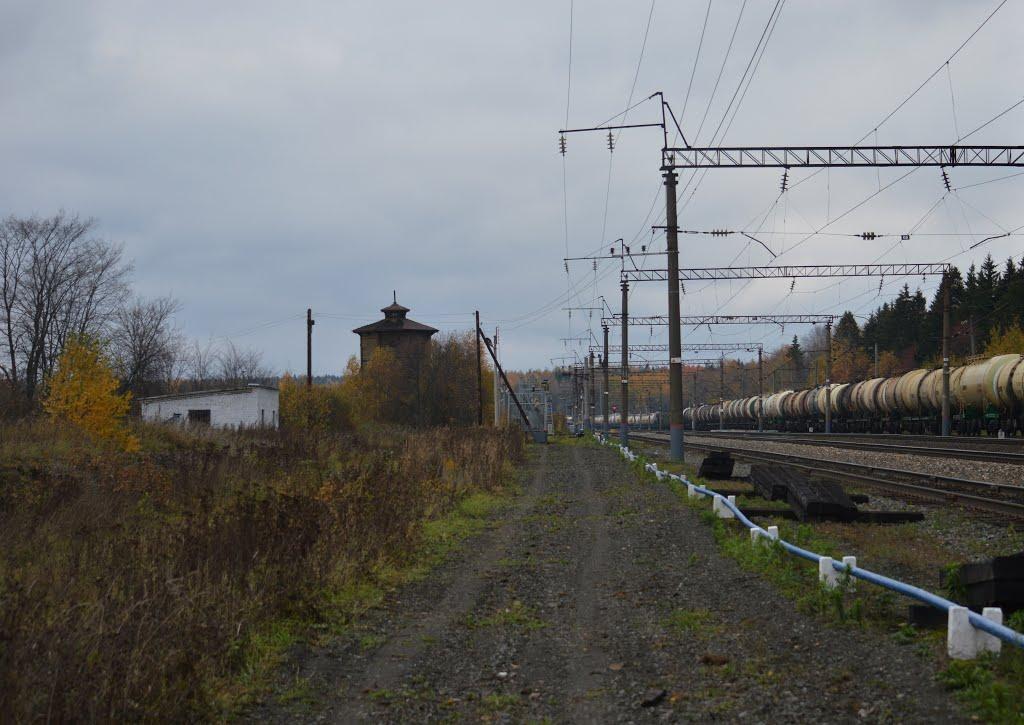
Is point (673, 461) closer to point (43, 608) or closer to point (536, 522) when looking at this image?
point (536, 522)

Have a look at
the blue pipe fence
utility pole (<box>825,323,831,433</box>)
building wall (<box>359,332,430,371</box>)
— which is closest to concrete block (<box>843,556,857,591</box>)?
the blue pipe fence

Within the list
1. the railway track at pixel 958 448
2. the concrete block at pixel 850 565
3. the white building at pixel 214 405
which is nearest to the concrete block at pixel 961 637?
the concrete block at pixel 850 565

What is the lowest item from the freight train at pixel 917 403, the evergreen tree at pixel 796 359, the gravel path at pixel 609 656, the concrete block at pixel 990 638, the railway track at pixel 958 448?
the gravel path at pixel 609 656

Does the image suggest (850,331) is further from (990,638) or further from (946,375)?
(990,638)

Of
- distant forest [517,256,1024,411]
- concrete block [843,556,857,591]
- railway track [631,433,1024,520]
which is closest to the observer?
concrete block [843,556,857,591]

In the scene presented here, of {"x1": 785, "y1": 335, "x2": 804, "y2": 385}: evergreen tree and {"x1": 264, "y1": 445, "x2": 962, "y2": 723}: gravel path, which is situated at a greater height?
{"x1": 785, "y1": 335, "x2": 804, "y2": 385}: evergreen tree

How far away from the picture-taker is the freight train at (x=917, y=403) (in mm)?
38656

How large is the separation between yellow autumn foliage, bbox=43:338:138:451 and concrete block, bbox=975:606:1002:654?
21.1m

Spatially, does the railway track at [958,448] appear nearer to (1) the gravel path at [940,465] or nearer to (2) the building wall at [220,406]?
(1) the gravel path at [940,465]

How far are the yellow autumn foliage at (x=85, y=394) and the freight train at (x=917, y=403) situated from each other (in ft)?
103

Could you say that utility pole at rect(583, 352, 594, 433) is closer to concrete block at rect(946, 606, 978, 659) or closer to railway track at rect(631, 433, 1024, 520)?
railway track at rect(631, 433, 1024, 520)

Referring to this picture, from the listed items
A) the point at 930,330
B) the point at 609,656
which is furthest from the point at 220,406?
the point at 930,330

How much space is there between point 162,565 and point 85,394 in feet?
55.4

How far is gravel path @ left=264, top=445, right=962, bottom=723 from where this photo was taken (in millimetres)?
5469
